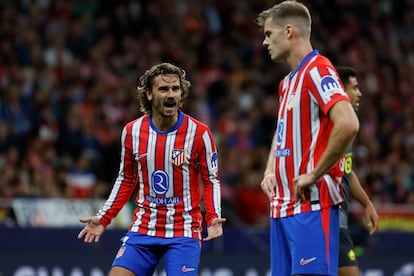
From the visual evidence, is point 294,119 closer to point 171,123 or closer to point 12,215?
point 171,123

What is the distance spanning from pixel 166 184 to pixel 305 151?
139 cm

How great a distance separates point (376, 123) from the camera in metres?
17.3

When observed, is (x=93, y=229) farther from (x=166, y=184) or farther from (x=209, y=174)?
(x=209, y=174)

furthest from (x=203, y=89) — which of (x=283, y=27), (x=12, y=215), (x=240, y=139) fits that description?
(x=283, y=27)

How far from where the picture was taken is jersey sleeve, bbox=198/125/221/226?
682 cm

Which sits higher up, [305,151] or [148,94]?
[148,94]

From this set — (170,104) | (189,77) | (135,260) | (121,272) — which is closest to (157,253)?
(135,260)

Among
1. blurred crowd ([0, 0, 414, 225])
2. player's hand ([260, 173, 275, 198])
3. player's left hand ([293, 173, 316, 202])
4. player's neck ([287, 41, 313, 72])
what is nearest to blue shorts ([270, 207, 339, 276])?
player's left hand ([293, 173, 316, 202])

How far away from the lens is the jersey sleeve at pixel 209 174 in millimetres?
6824

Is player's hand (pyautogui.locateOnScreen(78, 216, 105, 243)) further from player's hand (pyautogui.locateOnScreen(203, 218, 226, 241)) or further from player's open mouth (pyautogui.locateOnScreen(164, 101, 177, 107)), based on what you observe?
player's open mouth (pyautogui.locateOnScreen(164, 101, 177, 107))

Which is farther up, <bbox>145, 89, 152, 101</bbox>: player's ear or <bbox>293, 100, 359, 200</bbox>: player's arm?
<bbox>145, 89, 152, 101</bbox>: player's ear

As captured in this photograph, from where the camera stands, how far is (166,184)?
22.2 ft

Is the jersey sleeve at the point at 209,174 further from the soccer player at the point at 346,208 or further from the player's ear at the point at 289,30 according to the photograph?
the player's ear at the point at 289,30

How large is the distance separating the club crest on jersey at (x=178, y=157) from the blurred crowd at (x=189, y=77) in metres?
→ 6.09
